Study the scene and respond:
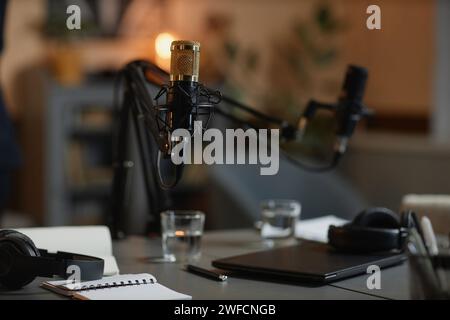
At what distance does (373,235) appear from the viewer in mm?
1437

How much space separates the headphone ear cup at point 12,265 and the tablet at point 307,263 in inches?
12.8

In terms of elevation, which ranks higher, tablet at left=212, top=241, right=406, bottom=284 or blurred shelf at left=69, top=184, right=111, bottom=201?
tablet at left=212, top=241, right=406, bottom=284

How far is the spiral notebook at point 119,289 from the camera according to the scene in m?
1.11

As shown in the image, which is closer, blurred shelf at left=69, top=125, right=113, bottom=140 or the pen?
the pen

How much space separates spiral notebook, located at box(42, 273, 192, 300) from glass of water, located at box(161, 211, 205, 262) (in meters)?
0.25

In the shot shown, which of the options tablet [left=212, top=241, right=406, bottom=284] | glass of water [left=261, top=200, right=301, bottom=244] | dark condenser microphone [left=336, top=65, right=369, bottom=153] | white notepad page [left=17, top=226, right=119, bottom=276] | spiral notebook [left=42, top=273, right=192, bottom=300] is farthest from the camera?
glass of water [left=261, top=200, right=301, bottom=244]

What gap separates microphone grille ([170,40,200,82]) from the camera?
113cm

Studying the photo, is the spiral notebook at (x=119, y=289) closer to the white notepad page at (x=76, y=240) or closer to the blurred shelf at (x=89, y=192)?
the white notepad page at (x=76, y=240)

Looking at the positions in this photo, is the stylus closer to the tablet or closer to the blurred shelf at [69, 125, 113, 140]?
the tablet

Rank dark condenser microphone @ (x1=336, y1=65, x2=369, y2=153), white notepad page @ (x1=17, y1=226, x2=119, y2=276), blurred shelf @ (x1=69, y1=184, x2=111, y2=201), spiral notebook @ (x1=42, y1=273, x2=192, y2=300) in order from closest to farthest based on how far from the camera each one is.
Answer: spiral notebook @ (x1=42, y1=273, x2=192, y2=300) → white notepad page @ (x1=17, y1=226, x2=119, y2=276) → dark condenser microphone @ (x1=336, y1=65, x2=369, y2=153) → blurred shelf @ (x1=69, y1=184, x2=111, y2=201)

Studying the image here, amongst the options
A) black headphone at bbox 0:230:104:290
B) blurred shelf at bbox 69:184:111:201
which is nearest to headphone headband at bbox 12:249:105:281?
black headphone at bbox 0:230:104:290

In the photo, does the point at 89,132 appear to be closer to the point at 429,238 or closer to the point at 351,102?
the point at 351,102

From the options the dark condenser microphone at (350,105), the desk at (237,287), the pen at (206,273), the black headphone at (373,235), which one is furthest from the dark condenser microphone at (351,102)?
the pen at (206,273)

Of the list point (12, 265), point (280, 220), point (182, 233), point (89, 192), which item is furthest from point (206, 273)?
point (89, 192)
